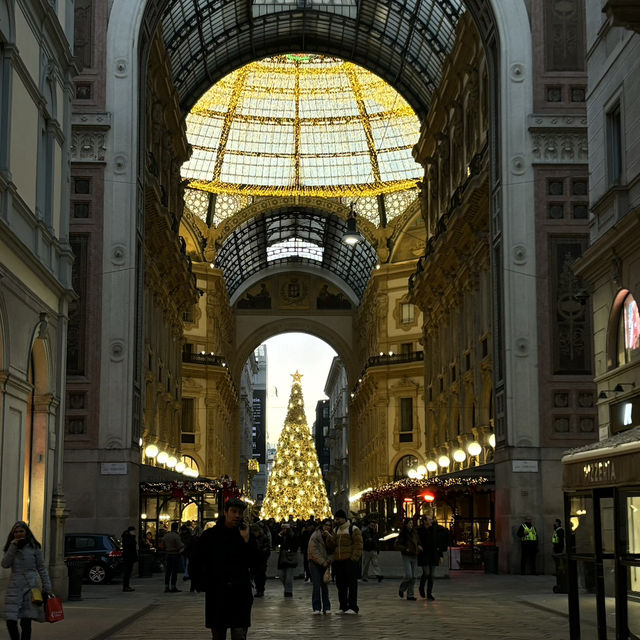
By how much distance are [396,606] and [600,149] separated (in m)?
9.56

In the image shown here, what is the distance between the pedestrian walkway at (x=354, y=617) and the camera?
1752 cm

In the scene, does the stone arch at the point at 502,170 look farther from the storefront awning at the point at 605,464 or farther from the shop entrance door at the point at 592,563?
the storefront awning at the point at 605,464

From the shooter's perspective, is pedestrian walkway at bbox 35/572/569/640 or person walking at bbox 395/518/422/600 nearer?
pedestrian walkway at bbox 35/572/569/640

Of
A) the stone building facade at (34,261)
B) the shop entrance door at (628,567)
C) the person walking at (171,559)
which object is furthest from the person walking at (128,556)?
the shop entrance door at (628,567)

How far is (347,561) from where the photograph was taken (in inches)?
845

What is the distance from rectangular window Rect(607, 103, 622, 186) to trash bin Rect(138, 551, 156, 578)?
18.4 m

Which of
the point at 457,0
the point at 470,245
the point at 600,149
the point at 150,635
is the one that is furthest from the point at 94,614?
the point at 457,0

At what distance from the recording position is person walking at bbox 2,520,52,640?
13.8 m

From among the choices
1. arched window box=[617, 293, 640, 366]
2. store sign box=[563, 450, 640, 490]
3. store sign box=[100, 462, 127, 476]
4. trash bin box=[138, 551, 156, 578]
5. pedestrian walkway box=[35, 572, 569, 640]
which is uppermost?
arched window box=[617, 293, 640, 366]

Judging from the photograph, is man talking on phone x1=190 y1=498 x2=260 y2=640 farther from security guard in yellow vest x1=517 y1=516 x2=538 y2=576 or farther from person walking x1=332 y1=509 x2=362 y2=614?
security guard in yellow vest x1=517 y1=516 x2=538 y2=576

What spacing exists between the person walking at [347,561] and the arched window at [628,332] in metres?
5.81

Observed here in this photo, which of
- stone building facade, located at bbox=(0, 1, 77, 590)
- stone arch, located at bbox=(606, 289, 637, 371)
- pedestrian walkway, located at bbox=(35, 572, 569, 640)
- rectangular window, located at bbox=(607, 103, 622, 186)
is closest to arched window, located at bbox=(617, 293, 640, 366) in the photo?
stone arch, located at bbox=(606, 289, 637, 371)

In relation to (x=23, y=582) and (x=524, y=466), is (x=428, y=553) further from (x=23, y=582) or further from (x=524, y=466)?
(x=23, y=582)

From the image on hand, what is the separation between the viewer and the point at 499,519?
113 feet
